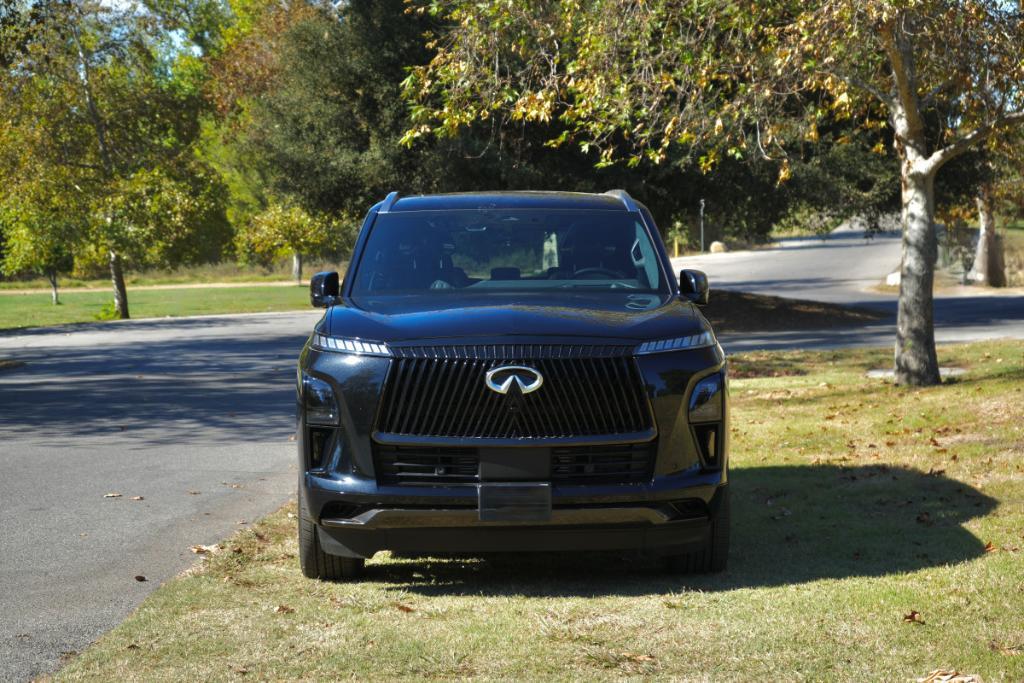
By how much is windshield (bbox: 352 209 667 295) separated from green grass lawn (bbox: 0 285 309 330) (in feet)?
95.4

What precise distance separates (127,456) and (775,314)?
1852 centimetres

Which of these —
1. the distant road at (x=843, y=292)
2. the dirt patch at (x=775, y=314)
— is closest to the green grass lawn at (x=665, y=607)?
the distant road at (x=843, y=292)

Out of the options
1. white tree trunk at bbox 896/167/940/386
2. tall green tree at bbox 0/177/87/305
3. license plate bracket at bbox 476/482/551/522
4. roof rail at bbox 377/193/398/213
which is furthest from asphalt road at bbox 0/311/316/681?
tall green tree at bbox 0/177/87/305

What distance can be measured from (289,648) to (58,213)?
31.7 metres

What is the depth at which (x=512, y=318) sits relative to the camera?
5602mm

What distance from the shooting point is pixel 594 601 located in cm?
556

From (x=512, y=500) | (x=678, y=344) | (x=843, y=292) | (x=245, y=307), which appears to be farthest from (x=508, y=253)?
(x=245, y=307)

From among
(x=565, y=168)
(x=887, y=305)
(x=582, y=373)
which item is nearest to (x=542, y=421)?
(x=582, y=373)

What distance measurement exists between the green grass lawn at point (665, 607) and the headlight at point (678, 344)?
1.11m

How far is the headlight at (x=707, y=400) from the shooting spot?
557cm

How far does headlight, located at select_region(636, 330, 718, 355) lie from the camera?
5508 millimetres

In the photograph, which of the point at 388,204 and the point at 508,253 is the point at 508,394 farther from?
the point at 388,204

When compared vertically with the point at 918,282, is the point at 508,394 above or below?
above

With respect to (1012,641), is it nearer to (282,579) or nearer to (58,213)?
(282,579)
